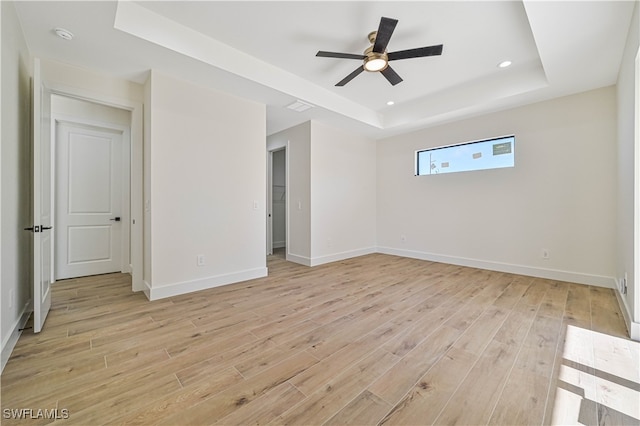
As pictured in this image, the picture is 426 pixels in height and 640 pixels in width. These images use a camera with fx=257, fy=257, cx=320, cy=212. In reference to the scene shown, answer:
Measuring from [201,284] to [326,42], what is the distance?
10.5ft

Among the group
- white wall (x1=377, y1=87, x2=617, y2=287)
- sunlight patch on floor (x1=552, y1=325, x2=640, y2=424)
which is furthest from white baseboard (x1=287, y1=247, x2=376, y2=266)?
sunlight patch on floor (x1=552, y1=325, x2=640, y2=424)

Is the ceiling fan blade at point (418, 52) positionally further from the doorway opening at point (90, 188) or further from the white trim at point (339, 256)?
the doorway opening at point (90, 188)

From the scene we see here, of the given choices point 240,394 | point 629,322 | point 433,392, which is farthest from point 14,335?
point 629,322

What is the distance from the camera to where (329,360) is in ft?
5.76

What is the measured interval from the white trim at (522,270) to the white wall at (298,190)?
2.18m

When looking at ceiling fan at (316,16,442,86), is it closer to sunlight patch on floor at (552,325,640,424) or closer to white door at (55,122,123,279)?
sunlight patch on floor at (552,325,640,424)

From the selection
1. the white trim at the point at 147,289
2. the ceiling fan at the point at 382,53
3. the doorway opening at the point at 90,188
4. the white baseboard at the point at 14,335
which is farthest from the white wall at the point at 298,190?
the white baseboard at the point at 14,335

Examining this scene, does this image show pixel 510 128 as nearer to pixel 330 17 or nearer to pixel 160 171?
pixel 330 17

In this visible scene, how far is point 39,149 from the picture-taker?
2121 mm

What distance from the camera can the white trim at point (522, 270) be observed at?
3.35 meters

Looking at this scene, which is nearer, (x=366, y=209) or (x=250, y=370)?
(x=250, y=370)

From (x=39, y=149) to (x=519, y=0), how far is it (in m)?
4.20

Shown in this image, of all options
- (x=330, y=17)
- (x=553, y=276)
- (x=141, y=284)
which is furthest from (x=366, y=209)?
(x=141, y=284)

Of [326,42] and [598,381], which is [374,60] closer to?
[326,42]
